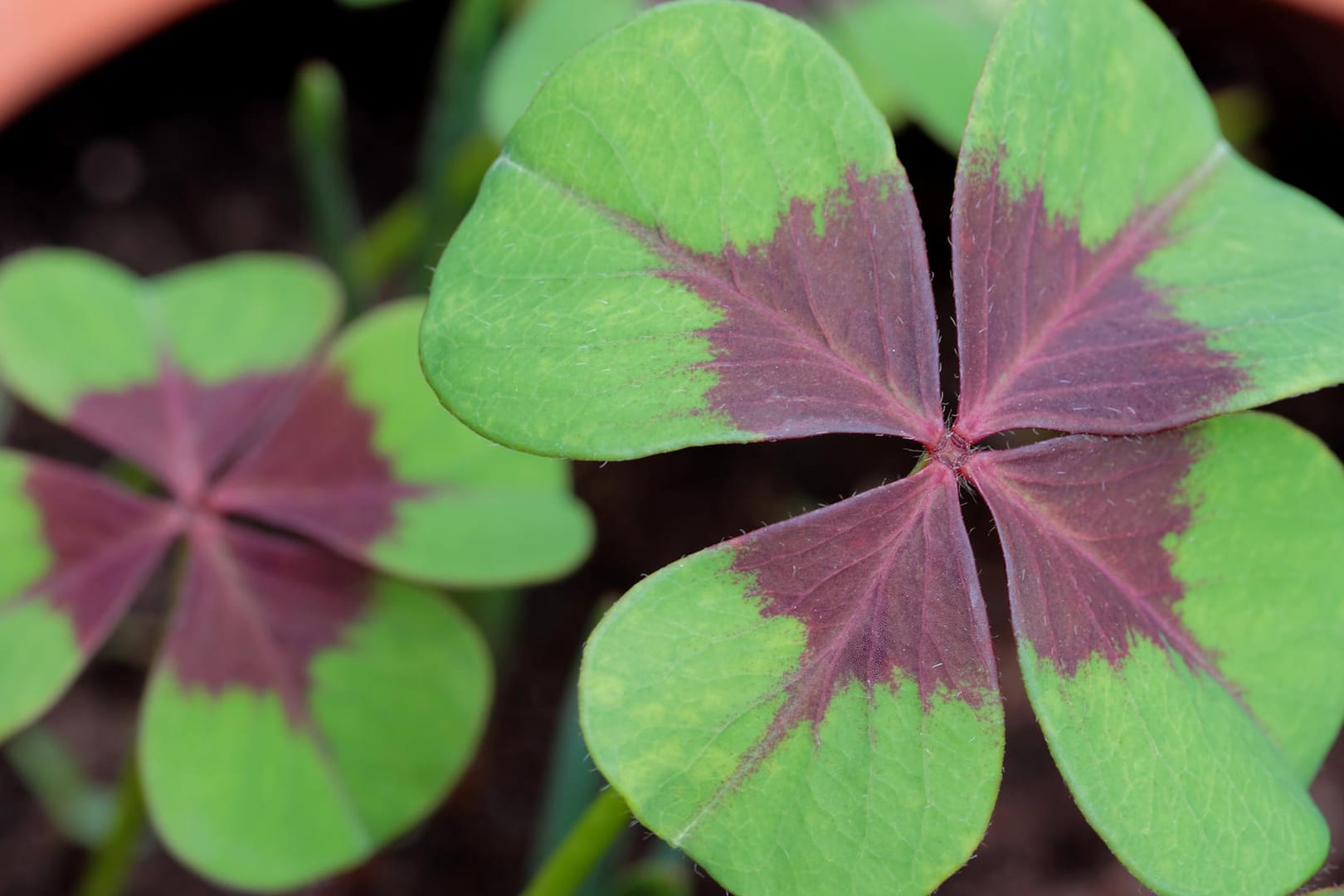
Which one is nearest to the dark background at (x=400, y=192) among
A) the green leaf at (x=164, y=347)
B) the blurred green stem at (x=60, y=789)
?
the blurred green stem at (x=60, y=789)

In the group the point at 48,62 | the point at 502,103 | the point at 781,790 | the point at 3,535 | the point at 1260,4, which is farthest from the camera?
the point at 1260,4

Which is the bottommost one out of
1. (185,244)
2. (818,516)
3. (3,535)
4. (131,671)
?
(131,671)

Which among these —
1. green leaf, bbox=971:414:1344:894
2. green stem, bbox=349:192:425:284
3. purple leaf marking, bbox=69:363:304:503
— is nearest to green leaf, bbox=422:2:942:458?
green leaf, bbox=971:414:1344:894

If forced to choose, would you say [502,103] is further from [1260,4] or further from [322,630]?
[1260,4]

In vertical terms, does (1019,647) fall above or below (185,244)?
above

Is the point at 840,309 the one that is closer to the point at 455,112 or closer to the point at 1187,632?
the point at 1187,632

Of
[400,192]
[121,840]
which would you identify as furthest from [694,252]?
[400,192]

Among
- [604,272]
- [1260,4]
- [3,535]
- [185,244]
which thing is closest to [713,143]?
[604,272]
